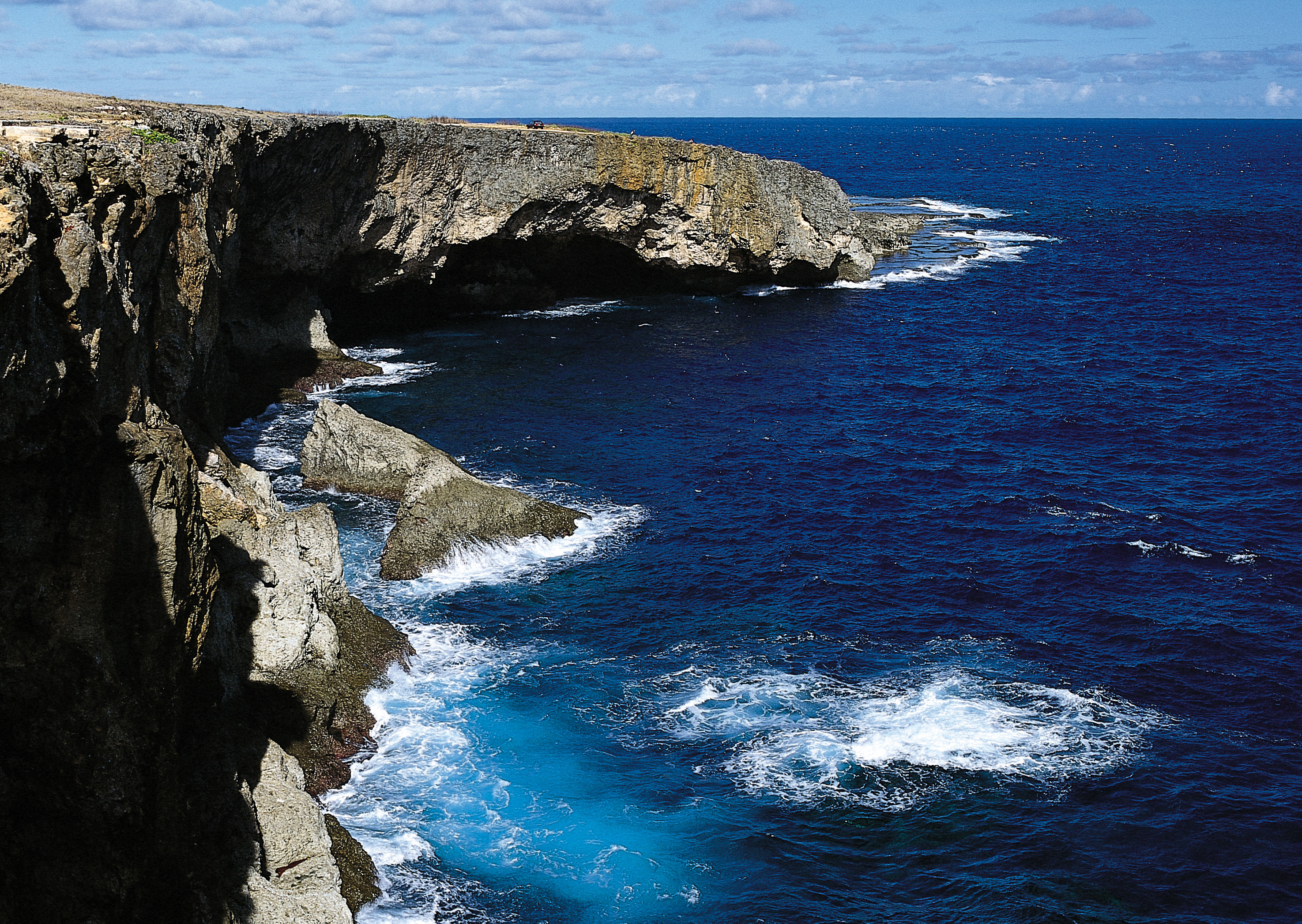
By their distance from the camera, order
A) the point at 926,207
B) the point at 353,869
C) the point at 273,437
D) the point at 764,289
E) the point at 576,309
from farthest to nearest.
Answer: the point at 926,207 → the point at 764,289 → the point at 576,309 → the point at 273,437 → the point at 353,869

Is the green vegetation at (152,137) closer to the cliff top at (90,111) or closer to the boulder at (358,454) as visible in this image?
the cliff top at (90,111)

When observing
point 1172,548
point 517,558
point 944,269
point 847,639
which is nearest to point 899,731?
point 847,639

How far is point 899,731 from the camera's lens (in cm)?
2573

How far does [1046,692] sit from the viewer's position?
27531mm

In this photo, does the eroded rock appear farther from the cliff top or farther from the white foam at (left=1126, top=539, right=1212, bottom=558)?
the white foam at (left=1126, top=539, right=1212, bottom=558)

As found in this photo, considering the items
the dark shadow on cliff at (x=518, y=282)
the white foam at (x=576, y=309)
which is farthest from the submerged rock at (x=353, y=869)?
the white foam at (x=576, y=309)

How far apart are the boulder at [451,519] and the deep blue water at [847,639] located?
858mm

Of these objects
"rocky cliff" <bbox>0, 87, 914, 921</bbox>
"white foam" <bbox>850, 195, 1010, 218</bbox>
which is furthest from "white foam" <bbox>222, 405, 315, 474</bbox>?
"white foam" <bbox>850, 195, 1010, 218</bbox>

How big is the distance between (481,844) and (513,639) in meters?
8.58

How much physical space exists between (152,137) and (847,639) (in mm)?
22263

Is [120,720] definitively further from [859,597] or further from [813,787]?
[859,597]

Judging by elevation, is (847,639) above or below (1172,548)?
below

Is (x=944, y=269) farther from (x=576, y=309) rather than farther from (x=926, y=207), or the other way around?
(x=926, y=207)

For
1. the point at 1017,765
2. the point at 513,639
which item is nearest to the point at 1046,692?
the point at 1017,765
